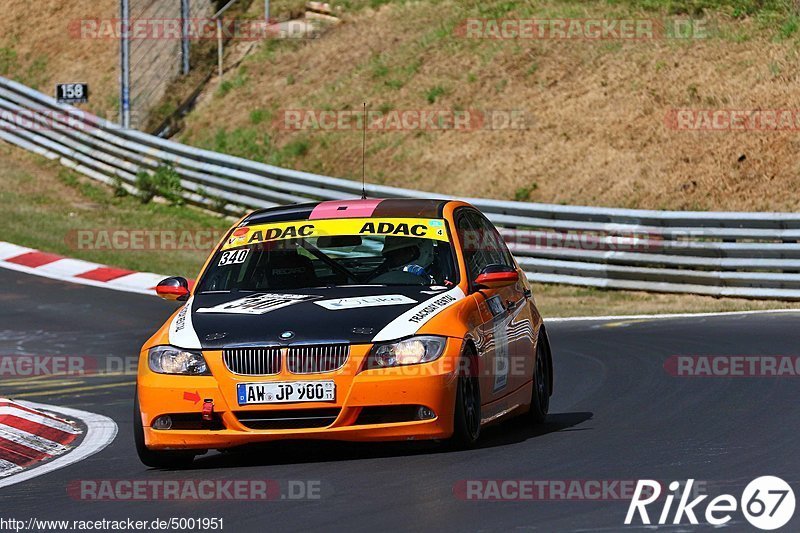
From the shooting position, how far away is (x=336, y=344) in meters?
8.48

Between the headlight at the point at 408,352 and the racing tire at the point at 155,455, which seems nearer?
the headlight at the point at 408,352

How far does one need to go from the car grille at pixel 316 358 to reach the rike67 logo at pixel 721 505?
1.79 meters

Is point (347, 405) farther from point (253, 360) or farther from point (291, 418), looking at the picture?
point (253, 360)

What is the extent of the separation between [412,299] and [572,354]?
234 inches

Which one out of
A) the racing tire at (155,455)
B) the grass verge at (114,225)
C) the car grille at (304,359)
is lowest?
the grass verge at (114,225)

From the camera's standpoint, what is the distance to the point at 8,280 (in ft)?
69.1

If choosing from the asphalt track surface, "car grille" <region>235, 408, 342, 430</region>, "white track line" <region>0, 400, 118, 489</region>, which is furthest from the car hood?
"white track line" <region>0, 400, 118, 489</region>

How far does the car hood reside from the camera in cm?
855

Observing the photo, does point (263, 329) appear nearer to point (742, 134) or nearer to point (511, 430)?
point (511, 430)

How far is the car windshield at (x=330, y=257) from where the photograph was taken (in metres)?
9.58
